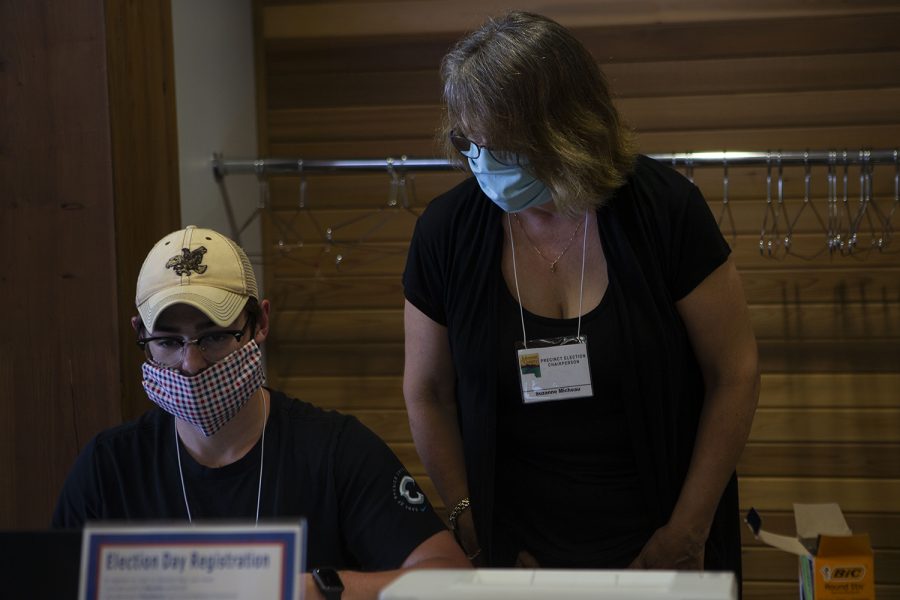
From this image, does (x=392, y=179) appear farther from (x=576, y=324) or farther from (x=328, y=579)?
(x=328, y=579)

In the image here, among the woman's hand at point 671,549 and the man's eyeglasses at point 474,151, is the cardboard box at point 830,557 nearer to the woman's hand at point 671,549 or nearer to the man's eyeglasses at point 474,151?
the woman's hand at point 671,549

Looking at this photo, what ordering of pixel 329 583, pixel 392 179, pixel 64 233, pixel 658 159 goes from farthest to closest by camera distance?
pixel 392 179, pixel 658 159, pixel 64 233, pixel 329 583

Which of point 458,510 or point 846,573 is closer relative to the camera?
point 846,573

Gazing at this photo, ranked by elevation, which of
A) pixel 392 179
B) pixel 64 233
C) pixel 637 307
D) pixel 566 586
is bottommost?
pixel 566 586

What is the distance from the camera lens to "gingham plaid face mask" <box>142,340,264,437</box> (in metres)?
1.69

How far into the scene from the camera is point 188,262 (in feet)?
5.88

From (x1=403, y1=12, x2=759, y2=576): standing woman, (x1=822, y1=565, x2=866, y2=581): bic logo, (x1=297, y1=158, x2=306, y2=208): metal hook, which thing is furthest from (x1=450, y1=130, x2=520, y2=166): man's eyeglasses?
(x1=297, y1=158, x2=306, y2=208): metal hook

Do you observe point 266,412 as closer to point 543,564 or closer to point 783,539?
point 543,564

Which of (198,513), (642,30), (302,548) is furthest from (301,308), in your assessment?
(302,548)

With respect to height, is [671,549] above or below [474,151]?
below

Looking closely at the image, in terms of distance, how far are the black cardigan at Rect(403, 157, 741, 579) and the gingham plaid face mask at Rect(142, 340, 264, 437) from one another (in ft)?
1.25

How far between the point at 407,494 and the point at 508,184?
1.75 feet

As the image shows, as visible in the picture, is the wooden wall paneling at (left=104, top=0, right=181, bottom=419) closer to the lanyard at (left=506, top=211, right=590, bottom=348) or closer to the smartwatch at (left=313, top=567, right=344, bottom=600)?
the lanyard at (left=506, top=211, right=590, bottom=348)

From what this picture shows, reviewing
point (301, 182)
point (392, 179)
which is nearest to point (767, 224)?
point (392, 179)
